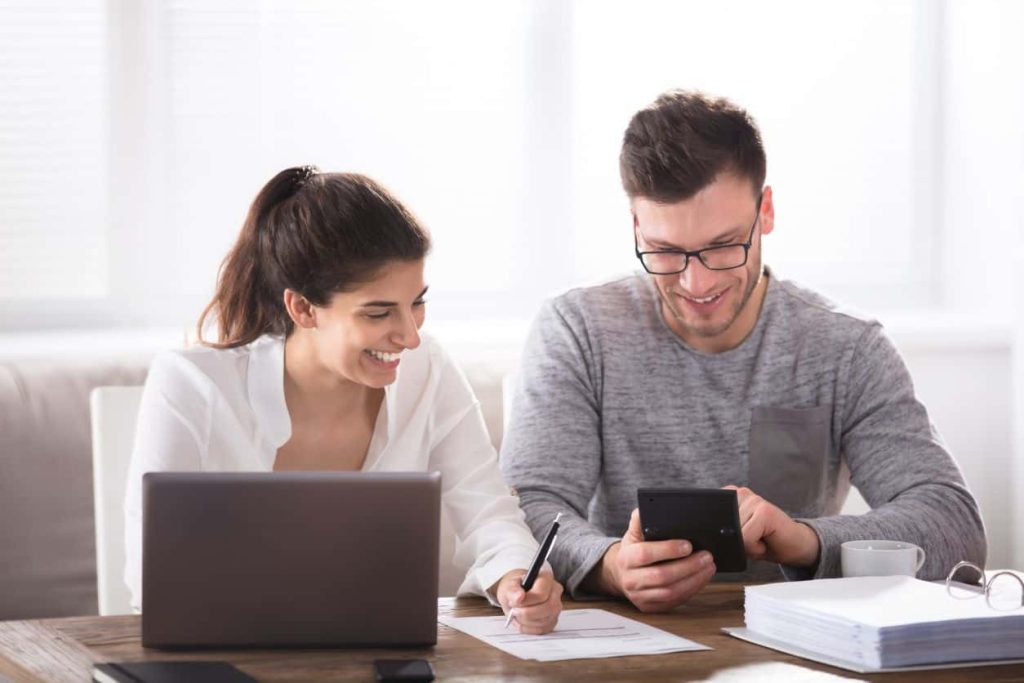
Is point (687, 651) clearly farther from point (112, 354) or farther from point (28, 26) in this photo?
point (28, 26)

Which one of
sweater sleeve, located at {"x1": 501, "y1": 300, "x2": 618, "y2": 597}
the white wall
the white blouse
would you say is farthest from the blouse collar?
the white wall

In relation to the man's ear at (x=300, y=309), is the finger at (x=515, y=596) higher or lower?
lower

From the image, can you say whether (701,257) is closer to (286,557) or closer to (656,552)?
(656,552)

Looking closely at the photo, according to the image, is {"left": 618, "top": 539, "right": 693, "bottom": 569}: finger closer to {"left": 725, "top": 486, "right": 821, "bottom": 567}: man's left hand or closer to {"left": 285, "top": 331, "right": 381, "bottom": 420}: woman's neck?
{"left": 725, "top": 486, "right": 821, "bottom": 567}: man's left hand

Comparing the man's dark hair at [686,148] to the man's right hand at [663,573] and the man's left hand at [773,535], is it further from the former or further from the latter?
the man's right hand at [663,573]

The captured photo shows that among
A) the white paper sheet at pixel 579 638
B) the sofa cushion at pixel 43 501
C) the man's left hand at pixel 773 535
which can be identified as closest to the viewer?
the white paper sheet at pixel 579 638

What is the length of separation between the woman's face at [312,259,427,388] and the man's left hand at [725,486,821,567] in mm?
517

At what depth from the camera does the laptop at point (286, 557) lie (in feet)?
5.05

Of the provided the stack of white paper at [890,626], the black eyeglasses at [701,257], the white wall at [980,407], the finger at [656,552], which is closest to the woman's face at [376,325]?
the black eyeglasses at [701,257]

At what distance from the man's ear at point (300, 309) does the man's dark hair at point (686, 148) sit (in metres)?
0.52

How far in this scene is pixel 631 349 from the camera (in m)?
2.33

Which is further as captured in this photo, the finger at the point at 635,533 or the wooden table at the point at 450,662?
the finger at the point at 635,533

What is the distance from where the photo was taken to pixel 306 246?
2.13 metres

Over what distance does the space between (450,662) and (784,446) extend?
3.05 ft
